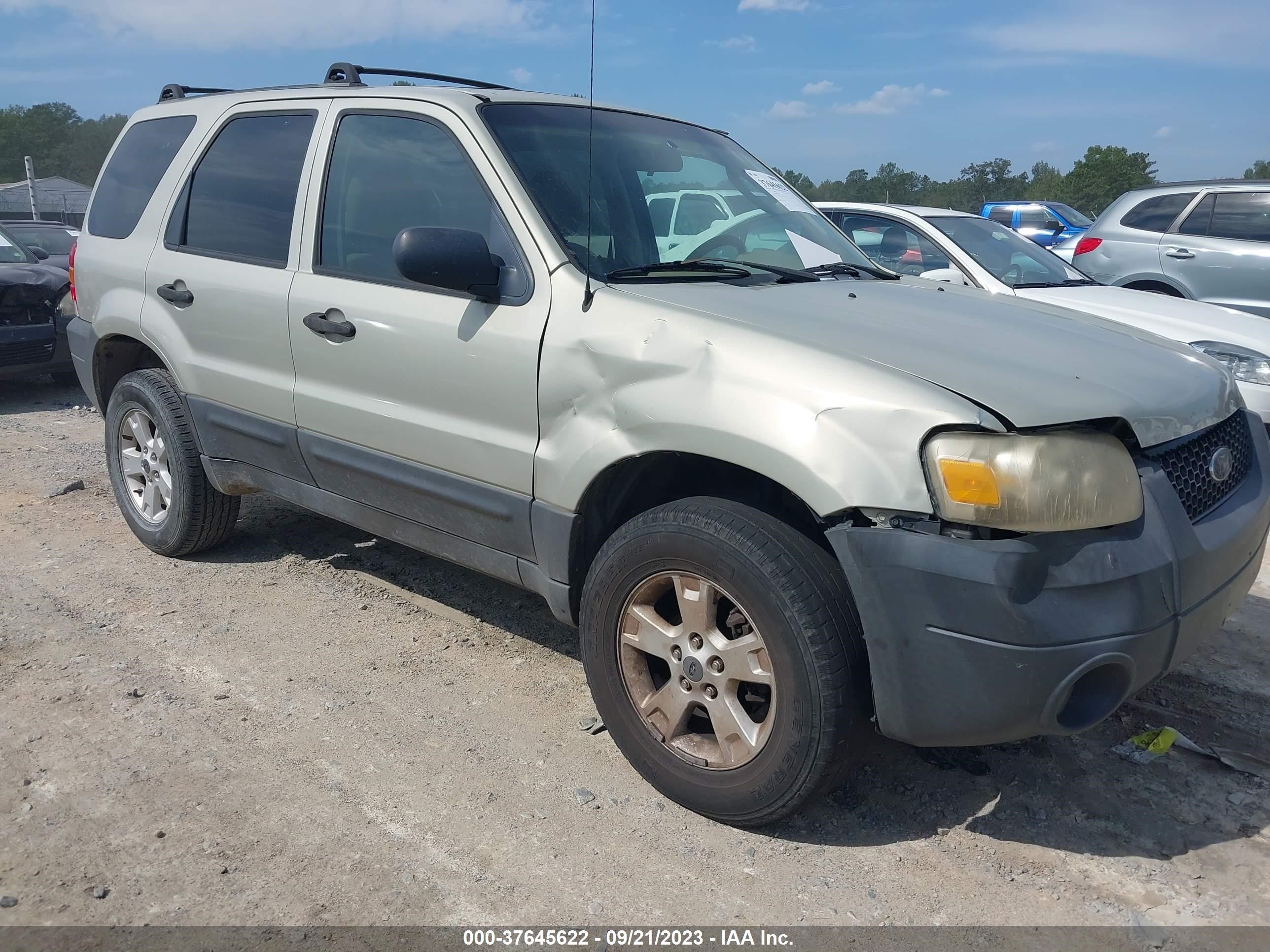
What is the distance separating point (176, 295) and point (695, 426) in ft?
8.78

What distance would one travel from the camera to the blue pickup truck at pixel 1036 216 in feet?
64.8

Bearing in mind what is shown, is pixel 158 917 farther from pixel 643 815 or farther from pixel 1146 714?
pixel 1146 714

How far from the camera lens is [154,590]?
14.2 ft

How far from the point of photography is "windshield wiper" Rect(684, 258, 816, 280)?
10.8 feet

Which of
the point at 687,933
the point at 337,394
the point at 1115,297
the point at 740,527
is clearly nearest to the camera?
the point at 687,933

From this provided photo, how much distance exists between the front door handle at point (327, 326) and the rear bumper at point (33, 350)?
5587 mm

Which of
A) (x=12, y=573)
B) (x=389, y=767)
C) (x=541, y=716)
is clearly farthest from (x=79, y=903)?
(x=12, y=573)

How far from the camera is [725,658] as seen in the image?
266 cm

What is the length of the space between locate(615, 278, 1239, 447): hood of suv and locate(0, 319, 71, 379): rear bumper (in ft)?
23.2

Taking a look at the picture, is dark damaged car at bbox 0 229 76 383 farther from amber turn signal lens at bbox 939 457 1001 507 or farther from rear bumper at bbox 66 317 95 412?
amber turn signal lens at bbox 939 457 1001 507

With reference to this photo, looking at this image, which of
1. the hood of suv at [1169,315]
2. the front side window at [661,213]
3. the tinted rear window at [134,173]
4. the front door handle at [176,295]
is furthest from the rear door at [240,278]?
the hood of suv at [1169,315]

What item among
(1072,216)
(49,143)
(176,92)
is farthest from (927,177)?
(49,143)

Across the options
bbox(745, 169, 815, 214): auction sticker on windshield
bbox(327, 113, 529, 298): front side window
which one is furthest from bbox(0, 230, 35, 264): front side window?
bbox(745, 169, 815, 214): auction sticker on windshield

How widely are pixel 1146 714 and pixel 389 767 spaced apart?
2491mm
